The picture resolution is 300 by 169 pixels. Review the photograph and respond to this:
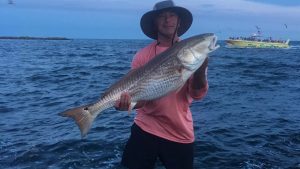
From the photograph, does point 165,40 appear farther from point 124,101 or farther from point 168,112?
point 124,101

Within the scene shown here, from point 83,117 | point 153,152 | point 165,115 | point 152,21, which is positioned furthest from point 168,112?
point 152,21

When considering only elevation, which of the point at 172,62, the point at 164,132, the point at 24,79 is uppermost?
the point at 172,62

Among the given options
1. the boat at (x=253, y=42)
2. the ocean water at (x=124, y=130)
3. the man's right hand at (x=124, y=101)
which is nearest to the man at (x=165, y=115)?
the man's right hand at (x=124, y=101)

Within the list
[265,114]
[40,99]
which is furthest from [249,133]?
[40,99]

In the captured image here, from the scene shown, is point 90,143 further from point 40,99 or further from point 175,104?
point 40,99

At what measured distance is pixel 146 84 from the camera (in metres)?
4.84

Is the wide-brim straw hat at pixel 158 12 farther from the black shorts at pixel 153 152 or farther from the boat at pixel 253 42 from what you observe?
the boat at pixel 253 42

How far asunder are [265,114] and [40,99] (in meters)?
8.48

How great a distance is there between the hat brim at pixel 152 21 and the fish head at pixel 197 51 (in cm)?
76

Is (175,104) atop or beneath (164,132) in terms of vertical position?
atop

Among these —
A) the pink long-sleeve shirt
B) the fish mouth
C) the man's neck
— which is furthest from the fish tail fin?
the fish mouth

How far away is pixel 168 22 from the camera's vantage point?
525 centimetres

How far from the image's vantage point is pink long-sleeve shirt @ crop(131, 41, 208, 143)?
516cm

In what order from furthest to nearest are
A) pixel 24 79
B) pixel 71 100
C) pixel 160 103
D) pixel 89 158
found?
pixel 24 79 → pixel 71 100 → pixel 89 158 → pixel 160 103
